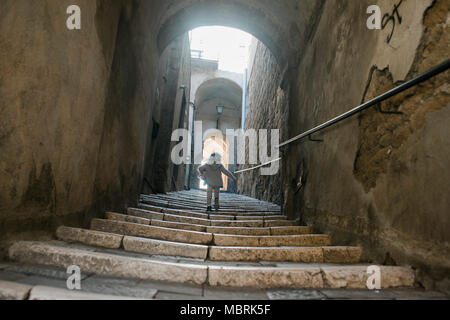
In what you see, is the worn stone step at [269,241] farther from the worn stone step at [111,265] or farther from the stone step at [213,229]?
the worn stone step at [111,265]

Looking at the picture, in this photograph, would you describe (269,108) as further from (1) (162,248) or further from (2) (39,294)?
(2) (39,294)

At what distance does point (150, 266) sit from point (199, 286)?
0.35m

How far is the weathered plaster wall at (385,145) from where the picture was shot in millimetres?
1541

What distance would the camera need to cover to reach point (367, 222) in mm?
2121

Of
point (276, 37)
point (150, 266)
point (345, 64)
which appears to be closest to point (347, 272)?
point (150, 266)

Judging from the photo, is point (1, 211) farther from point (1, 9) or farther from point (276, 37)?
point (276, 37)

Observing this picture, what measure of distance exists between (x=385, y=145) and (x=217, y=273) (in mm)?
1584

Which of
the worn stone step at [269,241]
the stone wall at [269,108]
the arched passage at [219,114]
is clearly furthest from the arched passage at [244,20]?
the arched passage at [219,114]

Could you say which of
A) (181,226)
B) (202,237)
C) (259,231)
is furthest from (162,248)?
(259,231)

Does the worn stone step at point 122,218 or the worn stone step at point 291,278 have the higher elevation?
the worn stone step at point 122,218

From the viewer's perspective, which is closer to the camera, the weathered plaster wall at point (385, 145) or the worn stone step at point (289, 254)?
the weathered plaster wall at point (385, 145)

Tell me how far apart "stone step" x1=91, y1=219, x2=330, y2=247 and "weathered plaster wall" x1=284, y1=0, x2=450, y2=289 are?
31 cm

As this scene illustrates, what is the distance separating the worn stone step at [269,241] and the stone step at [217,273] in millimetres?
845

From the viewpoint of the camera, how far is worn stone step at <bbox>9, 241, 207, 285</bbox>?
1.68 metres
